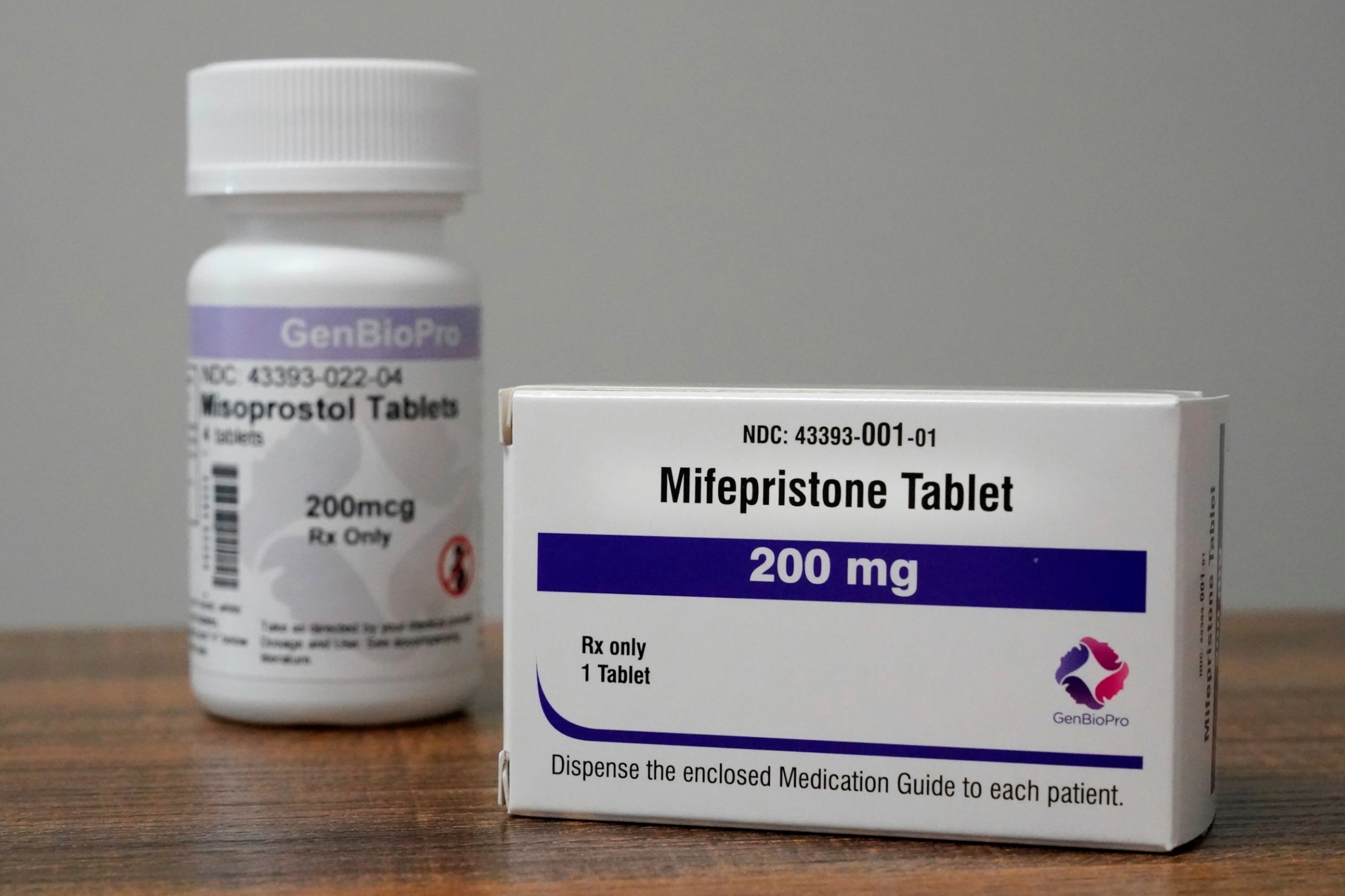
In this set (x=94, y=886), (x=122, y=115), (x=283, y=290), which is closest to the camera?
(x=94, y=886)

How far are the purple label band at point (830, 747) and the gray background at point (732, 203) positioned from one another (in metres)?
0.69

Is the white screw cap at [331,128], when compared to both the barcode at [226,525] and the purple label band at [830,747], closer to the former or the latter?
the barcode at [226,525]

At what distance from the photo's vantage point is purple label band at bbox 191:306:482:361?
0.74 meters

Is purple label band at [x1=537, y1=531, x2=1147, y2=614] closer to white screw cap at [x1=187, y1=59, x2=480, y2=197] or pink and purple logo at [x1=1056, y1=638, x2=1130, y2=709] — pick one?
pink and purple logo at [x1=1056, y1=638, x2=1130, y2=709]

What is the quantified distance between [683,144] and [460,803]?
74 centimetres

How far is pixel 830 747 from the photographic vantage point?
22.7 inches

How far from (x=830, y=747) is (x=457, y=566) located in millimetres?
275

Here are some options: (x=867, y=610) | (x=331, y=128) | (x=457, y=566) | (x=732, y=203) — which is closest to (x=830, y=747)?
(x=867, y=610)

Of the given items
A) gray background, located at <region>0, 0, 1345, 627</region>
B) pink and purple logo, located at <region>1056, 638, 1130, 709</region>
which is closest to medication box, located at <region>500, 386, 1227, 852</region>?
pink and purple logo, located at <region>1056, 638, 1130, 709</region>

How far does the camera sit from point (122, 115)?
1.23 m

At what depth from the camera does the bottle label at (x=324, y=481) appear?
75 centimetres

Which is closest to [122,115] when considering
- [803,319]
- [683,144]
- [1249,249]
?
[683,144]

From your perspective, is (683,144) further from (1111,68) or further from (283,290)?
(283,290)

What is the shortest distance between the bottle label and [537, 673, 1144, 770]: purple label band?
19 cm
